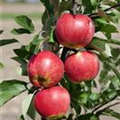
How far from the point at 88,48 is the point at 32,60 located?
0.12 meters

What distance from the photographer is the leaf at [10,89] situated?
3.04 ft

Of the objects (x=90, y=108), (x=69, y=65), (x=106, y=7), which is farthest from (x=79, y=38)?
(x=90, y=108)

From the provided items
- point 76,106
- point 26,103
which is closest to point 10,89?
point 26,103

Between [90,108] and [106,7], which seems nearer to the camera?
[106,7]

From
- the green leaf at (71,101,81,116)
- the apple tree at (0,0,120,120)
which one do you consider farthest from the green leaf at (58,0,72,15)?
the green leaf at (71,101,81,116)

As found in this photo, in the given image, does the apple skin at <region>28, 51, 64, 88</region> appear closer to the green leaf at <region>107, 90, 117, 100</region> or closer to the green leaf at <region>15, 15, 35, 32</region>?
the green leaf at <region>15, 15, 35, 32</region>

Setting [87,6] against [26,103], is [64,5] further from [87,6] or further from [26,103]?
[26,103]

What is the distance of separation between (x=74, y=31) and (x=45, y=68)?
8 cm

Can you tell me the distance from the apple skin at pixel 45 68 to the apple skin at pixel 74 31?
0.11 ft

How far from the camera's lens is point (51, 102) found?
33.5 inches

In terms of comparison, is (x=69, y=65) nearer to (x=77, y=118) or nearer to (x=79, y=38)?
(x=79, y=38)

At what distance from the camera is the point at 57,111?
85 cm

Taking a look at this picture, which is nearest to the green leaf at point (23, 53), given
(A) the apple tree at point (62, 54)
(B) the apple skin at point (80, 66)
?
(A) the apple tree at point (62, 54)

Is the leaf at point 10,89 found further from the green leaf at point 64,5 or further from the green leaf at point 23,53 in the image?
the green leaf at point 64,5
